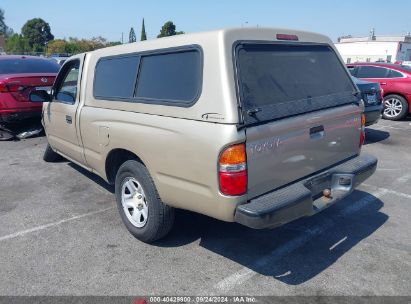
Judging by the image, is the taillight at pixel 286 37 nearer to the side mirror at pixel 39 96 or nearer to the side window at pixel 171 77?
the side window at pixel 171 77

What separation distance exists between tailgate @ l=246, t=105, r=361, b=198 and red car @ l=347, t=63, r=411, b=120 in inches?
289

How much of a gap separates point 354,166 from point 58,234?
3.10 meters

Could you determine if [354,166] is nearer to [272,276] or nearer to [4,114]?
[272,276]

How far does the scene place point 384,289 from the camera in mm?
2846

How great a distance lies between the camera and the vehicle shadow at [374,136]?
7805 mm

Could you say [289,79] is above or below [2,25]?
below

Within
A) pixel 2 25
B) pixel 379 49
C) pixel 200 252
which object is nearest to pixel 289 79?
pixel 200 252

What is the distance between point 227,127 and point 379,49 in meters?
64.9

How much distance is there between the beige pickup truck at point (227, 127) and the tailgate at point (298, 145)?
0.4 inches

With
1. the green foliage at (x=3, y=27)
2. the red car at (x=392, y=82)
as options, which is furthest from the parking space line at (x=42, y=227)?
the green foliage at (x=3, y=27)

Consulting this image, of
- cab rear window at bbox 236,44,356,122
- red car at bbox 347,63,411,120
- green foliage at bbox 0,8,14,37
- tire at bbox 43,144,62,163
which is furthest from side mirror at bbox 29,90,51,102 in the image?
green foliage at bbox 0,8,14,37

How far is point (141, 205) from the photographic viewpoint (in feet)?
11.8

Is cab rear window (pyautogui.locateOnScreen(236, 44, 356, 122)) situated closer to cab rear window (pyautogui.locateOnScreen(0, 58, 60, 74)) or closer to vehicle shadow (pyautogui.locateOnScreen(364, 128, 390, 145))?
vehicle shadow (pyautogui.locateOnScreen(364, 128, 390, 145))

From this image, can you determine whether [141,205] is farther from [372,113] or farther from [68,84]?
[372,113]
